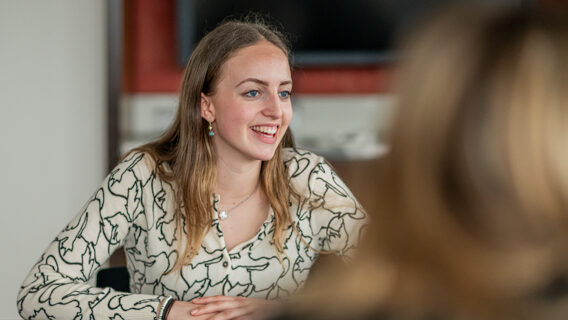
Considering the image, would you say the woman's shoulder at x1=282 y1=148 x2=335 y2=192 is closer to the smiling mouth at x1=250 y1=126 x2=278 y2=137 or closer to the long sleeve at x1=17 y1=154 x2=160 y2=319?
the smiling mouth at x1=250 y1=126 x2=278 y2=137

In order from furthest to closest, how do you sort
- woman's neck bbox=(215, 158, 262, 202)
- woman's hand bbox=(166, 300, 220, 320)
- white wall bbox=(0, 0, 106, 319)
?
white wall bbox=(0, 0, 106, 319) → woman's neck bbox=(215, 158, 262, 202) → woman's hand bbox=(166, 300, 220, 320)

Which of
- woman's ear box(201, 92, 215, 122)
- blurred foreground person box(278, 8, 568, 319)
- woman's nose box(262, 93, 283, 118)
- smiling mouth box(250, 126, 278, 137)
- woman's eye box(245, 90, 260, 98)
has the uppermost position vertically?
blurred foreground person box(278, 8, 568, 319)

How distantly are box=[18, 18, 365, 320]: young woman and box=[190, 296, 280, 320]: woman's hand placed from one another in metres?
0.10

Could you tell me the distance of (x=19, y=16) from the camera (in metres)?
3.31

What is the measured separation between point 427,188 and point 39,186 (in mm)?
2916

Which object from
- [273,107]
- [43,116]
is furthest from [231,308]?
[43,116]

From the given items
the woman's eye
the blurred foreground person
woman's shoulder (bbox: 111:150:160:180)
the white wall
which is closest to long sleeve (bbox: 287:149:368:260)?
the woman's eye

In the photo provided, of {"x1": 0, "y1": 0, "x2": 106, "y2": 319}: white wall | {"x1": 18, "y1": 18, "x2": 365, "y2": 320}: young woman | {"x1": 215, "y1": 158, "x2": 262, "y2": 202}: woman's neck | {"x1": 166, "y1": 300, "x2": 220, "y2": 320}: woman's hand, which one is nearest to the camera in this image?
{"x1": 166, "y1": 300, "x2": 220, "y2": 320}: woman's hand

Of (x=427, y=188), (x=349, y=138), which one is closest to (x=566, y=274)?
(x=427, y=188)

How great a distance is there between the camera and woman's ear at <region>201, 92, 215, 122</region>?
188 centimetres

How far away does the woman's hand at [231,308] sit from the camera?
5.14 feet

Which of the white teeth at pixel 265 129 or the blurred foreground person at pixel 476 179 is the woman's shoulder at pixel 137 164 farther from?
the blurred foreground person at pixel 476 179

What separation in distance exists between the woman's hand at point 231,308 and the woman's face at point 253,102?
0.37m

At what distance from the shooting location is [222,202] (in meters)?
1.87
